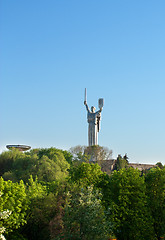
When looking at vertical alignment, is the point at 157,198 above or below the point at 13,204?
above

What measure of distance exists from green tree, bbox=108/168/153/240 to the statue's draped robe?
125ft

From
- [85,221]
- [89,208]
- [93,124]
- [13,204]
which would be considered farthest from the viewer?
[93,124]

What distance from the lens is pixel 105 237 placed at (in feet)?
68.8

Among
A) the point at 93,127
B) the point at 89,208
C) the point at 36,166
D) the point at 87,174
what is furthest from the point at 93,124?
the point at 89,208

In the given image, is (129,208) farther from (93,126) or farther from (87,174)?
(93,126)

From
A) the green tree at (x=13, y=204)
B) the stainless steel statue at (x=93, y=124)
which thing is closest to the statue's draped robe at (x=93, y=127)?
the stainless steel statue at (x=93, y=124)

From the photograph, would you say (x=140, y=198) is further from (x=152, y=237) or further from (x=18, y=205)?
(x=18, y=205)

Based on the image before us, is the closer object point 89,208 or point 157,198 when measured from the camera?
point 89,208

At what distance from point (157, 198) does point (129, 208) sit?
3.14 m

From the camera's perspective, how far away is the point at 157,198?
29500mm

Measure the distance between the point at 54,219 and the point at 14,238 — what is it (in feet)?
10.5

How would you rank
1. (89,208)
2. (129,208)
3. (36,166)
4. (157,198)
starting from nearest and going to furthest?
1. (89,208)
2. (129,208)
3. (157,198)
4. (36,166)

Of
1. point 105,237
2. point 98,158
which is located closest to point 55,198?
point 105,237

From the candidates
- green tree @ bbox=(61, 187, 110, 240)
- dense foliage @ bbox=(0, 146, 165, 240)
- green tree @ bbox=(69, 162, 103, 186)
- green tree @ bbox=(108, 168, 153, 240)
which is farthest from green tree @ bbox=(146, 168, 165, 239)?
green tree @ bbox=(61, 187, 110, 240)
